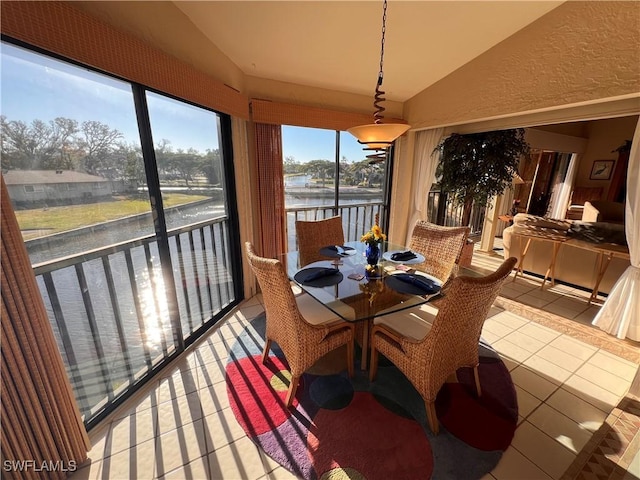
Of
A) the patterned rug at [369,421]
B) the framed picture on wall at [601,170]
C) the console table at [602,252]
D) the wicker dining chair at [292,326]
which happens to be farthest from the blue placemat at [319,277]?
the framed picture on wall at [601,170]

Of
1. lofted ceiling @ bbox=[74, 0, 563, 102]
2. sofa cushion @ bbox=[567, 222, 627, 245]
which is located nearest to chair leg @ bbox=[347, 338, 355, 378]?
lofted ceiling @ bbox=[74, 0, 563, 102]

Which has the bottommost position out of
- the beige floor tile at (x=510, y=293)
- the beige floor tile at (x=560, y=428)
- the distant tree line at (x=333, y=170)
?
the beige floor tile at (x=560, y=428)

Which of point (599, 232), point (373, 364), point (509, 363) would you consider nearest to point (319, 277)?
point (373, 364)

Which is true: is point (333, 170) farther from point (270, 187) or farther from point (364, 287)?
point (364, 287)

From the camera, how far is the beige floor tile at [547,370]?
1.98 meters

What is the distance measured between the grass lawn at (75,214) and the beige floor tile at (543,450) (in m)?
2.77

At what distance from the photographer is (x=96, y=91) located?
148 centimetres

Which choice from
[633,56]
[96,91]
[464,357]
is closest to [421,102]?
[633,56]

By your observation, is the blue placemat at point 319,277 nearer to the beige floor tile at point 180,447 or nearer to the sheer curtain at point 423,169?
the beige floor tile at point 180,447

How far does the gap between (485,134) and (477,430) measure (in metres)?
3.64

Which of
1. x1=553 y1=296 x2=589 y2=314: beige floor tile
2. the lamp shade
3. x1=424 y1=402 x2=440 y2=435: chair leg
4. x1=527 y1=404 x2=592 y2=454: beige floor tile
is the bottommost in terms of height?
x1=527 y1=404 x2=592 y2=454: beige floor tile

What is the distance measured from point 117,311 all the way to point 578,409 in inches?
126

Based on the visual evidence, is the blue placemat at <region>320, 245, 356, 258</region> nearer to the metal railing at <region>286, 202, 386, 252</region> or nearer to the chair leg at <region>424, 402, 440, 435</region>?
the metal railing at <region>286, 202, 386, 252</region>

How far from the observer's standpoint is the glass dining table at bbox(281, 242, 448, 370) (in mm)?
1673
